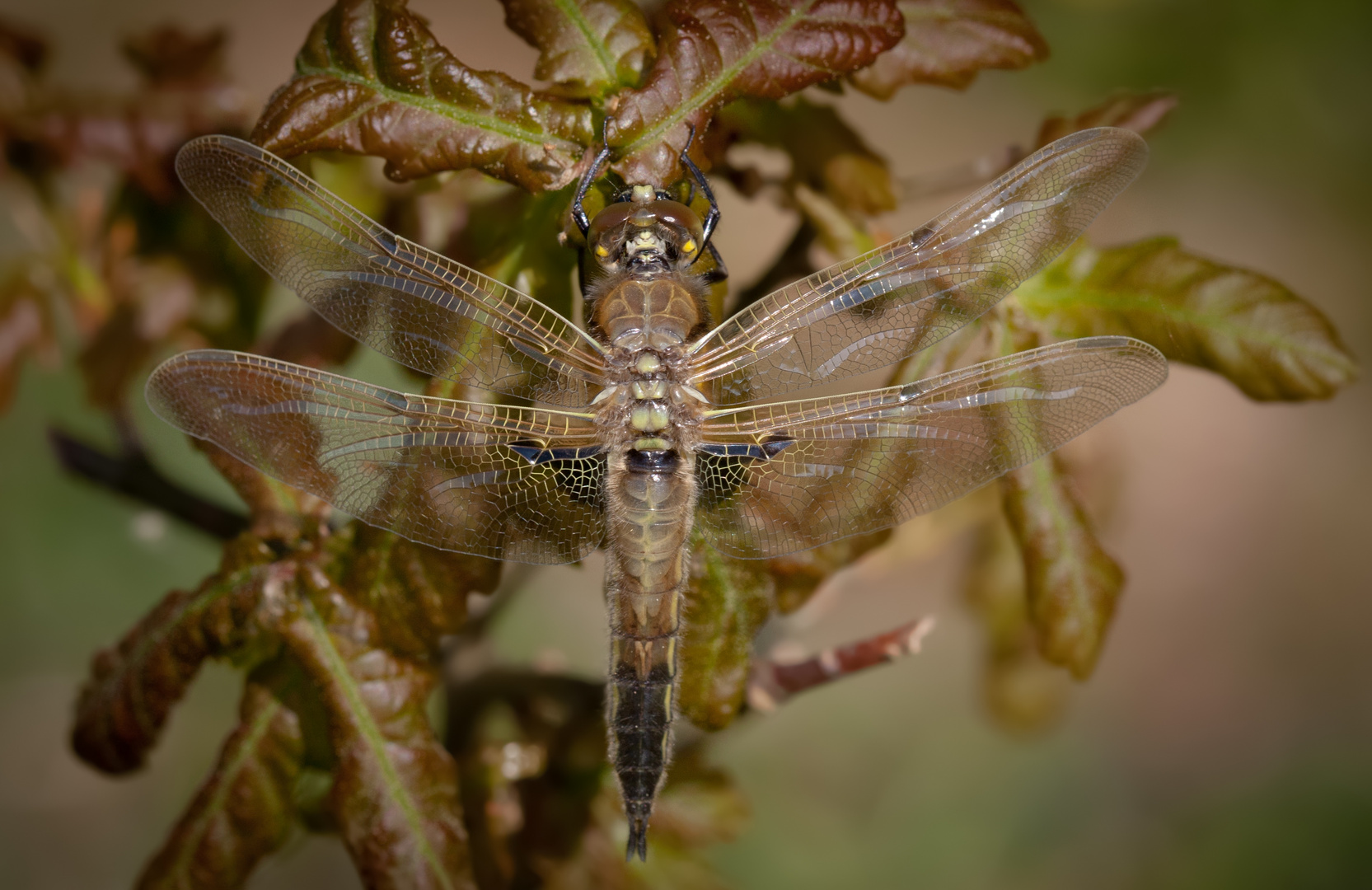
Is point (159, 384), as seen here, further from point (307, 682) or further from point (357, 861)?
point (357, 861)

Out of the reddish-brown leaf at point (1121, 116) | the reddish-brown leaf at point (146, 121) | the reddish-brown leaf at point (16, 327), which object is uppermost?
the reddish-brown leaf at point (146, 121)

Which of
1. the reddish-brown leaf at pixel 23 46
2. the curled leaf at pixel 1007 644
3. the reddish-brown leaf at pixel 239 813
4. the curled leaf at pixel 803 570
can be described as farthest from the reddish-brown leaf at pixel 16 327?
the curled leaf at pixel 1007 644

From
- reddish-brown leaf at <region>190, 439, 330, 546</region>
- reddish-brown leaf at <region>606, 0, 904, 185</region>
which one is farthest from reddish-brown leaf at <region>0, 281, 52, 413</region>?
reddish-brown leaf at <region>606, 0, 904, 185</region>

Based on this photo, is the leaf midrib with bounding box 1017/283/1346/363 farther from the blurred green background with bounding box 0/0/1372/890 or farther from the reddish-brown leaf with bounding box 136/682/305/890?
the blurred green background with bounding box 0/0/1372/890

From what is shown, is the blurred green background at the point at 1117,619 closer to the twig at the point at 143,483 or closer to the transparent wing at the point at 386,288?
the twig at the point at 143,483

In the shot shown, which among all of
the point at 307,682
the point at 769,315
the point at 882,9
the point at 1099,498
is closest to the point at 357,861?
the point at 307,682

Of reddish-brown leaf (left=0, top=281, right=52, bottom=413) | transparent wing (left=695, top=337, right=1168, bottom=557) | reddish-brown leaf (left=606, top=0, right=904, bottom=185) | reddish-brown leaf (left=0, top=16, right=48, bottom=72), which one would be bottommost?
transparent wing (left=695, top=337, right=1168, bottom=557)

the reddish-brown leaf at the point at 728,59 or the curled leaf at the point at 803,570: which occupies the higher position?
the reddish-brown leaf at the point at 728,59
